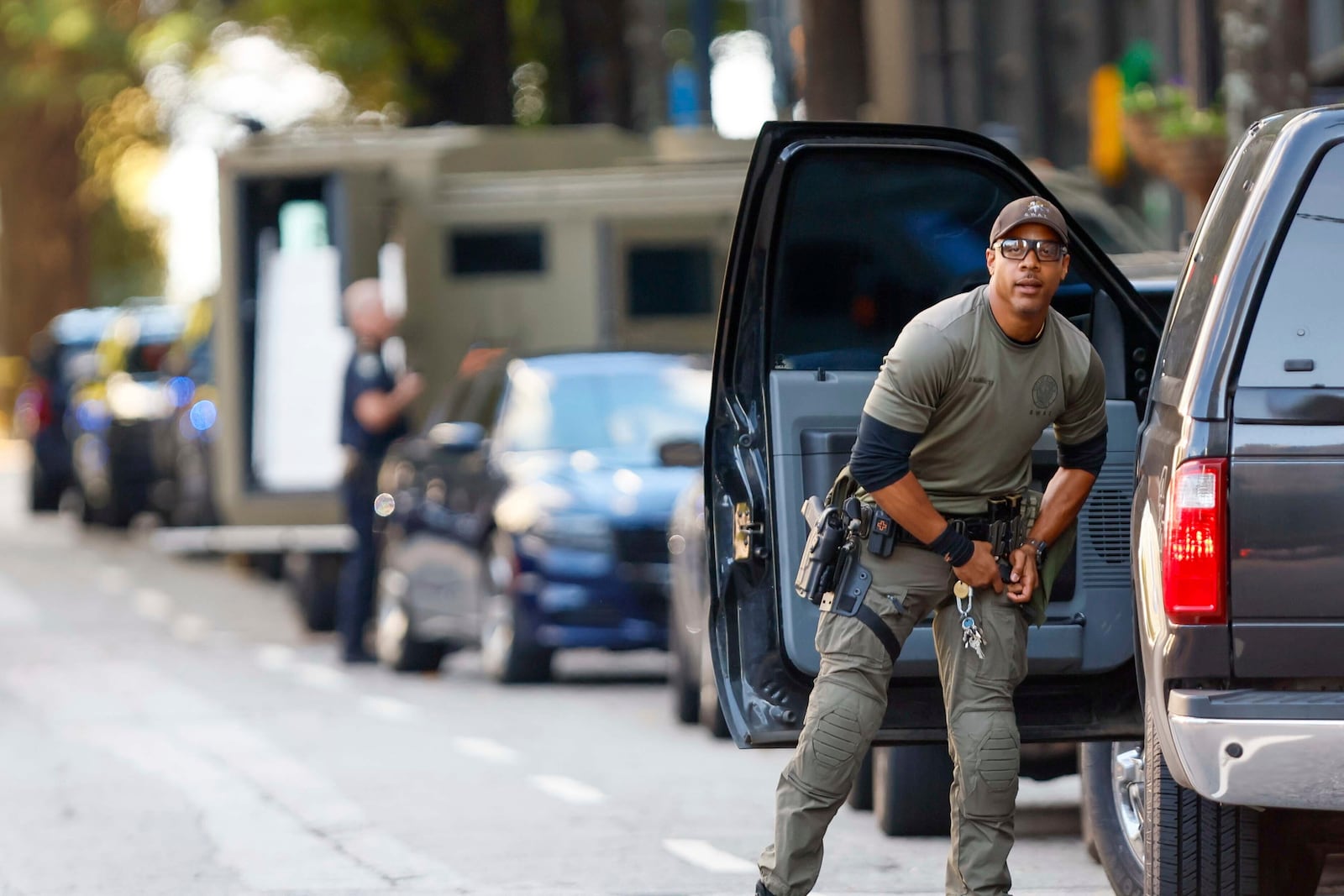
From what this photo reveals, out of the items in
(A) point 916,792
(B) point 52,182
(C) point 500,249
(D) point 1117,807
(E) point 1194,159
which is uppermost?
(B) point 52,182

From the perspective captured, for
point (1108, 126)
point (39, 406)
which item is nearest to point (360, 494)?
point (1108, 126)

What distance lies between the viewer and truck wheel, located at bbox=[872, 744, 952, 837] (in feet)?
29.5

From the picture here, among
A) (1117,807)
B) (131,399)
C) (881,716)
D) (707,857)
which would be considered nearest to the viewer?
(881,716)

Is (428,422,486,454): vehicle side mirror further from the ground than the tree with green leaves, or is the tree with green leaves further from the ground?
the tree with green leaves

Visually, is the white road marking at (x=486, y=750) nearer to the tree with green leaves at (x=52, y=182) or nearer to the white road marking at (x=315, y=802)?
the white road marking at (x=315, y=802)

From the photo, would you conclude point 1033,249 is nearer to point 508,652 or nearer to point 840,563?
point 840,563

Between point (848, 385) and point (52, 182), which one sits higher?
point (52, 182)

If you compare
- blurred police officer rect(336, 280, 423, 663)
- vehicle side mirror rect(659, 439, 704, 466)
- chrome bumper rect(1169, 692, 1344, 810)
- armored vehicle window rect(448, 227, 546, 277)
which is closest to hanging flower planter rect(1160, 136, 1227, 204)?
vehicle side mirror rect(659, 439, 704, 466)

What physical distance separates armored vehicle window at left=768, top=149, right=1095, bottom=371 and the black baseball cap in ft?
2.13

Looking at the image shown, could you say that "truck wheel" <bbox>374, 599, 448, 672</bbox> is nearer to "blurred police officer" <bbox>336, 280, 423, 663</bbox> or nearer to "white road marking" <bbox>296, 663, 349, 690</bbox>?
"white road marking" <bbox>296, 663, 349, 690</bbox>

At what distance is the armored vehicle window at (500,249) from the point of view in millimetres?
18734

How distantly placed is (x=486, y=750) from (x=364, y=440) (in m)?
4.24

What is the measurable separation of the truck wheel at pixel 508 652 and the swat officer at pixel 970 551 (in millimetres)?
7256

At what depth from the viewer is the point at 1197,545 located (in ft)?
19.1
